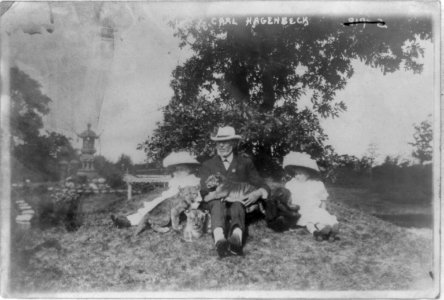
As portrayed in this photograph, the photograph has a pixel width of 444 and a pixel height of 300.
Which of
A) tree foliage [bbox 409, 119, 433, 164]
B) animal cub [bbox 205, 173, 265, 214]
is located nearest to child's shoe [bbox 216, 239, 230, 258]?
animal cub [bbox 205, 173, 265, 214]

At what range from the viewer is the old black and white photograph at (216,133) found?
12.2 feet

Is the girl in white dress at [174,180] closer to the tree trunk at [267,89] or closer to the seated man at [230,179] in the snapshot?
the seated man at [230,179]

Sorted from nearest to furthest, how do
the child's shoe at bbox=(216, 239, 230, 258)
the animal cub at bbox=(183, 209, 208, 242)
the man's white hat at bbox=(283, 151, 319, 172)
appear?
the child's shoe at bbox=(216, 239, 230, 258), the animal cub at bbox=(183, 209, 208, 242), the man's white hat at bbox=(283, 151, 319, 172)

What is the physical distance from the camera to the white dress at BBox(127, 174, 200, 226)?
12.5ft

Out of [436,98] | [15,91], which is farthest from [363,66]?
[15,91]

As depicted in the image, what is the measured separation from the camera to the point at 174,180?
3.82m

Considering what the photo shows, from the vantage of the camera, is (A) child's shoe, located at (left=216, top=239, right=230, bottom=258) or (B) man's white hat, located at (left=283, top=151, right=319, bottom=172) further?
(B) man's white hat, located at (left=283, top=151, right=319, bottom=172)

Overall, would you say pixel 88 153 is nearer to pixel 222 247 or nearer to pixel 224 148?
pixel 224 148

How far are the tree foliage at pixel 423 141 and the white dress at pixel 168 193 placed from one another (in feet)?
7.10

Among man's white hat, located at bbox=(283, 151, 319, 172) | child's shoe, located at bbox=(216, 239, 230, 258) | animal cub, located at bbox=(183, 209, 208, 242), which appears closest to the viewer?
child's shoe, located at bbox=(216, 239, 230, 258)

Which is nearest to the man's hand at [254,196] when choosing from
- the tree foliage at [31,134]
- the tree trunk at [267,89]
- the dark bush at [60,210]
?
the tree trunk at [267,89]

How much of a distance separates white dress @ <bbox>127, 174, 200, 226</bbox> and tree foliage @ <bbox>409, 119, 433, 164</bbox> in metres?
2.16

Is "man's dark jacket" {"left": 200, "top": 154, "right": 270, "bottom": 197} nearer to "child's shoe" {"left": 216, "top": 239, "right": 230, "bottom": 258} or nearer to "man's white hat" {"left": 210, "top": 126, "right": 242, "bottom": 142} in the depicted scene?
"man's white hat" {"left": 210, "top": 126, "right": 242, "bottom": 142}


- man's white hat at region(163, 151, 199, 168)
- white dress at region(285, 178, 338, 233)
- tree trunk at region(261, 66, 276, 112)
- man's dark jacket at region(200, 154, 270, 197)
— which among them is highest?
tree trunk at region(261, 66, 276, 112)
